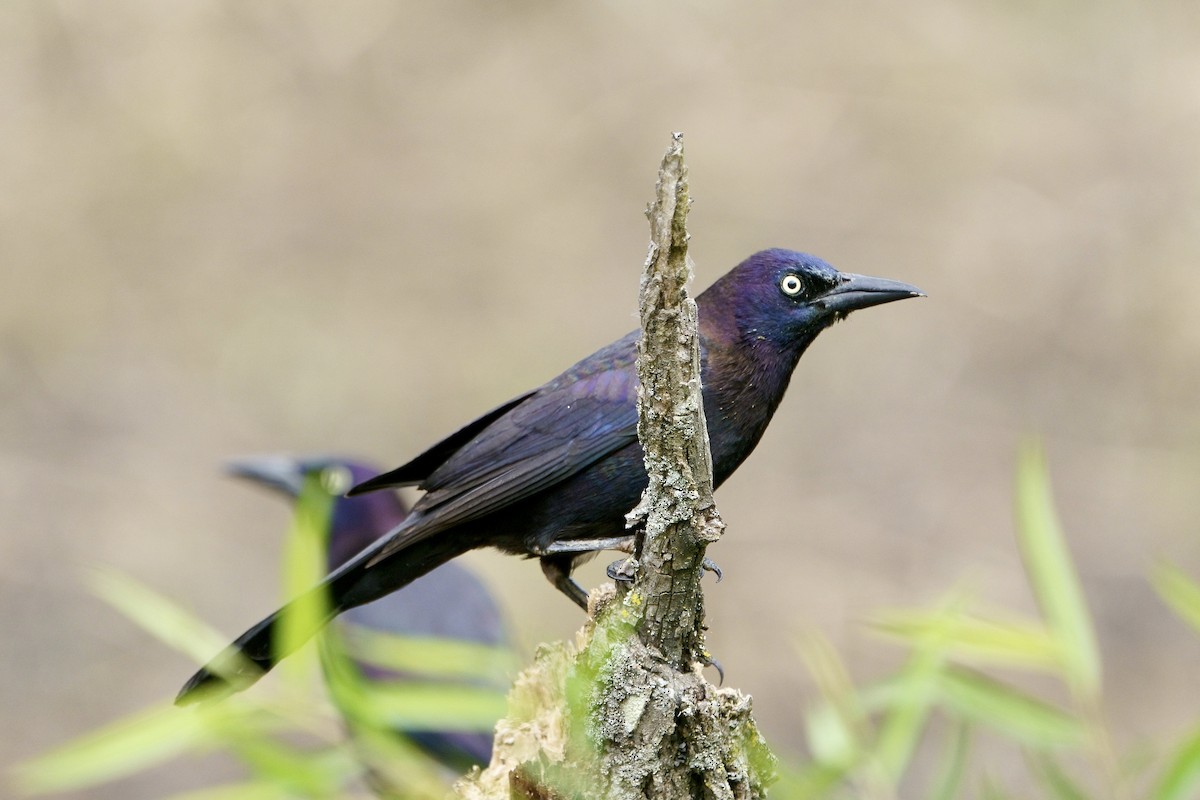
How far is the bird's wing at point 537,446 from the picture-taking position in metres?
3.62

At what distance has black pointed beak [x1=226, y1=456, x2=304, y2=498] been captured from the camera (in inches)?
239

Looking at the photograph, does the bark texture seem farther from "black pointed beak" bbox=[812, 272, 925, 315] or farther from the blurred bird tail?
"black pointed beak" bbox=[812, 272, 925, 315]

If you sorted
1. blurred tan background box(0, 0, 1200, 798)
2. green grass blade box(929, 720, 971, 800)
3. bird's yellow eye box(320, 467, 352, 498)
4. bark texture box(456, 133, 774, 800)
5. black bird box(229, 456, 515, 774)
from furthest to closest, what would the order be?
blurred tan background box(0, 0, 1200, 798) → bird's yellow eye box(320, 467, 352, 498) → black bird box(229, 456, 515, 774) → green grass blade box(929, 720, 971, 800) → bark texture box(456, 133, 774, 800)

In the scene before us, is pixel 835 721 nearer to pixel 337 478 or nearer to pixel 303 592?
pixel 303 592

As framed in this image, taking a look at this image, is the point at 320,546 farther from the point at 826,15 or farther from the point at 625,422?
the point at 826,15

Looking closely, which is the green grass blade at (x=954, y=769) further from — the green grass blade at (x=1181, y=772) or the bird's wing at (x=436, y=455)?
the bird's wing at (x=436, y=455)

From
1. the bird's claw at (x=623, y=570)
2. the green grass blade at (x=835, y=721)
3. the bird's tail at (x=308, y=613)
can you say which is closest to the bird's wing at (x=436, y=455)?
the bird's tail at (x=308, y=613)

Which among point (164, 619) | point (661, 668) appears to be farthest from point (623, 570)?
point (164, 619)

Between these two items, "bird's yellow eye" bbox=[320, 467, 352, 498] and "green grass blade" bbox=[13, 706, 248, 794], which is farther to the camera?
"bird's yellow eye" bbox=[320, 467, 352, 498]

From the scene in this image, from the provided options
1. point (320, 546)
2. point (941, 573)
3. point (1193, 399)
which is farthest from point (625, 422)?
point (1193, 399)

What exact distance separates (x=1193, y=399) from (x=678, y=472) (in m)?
6.67

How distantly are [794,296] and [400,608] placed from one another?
2.57m

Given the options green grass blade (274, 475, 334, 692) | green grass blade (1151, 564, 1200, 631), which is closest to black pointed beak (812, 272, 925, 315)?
green grass blade (1151, 564, 1200, 631)

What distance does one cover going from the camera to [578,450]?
3.63 meters
